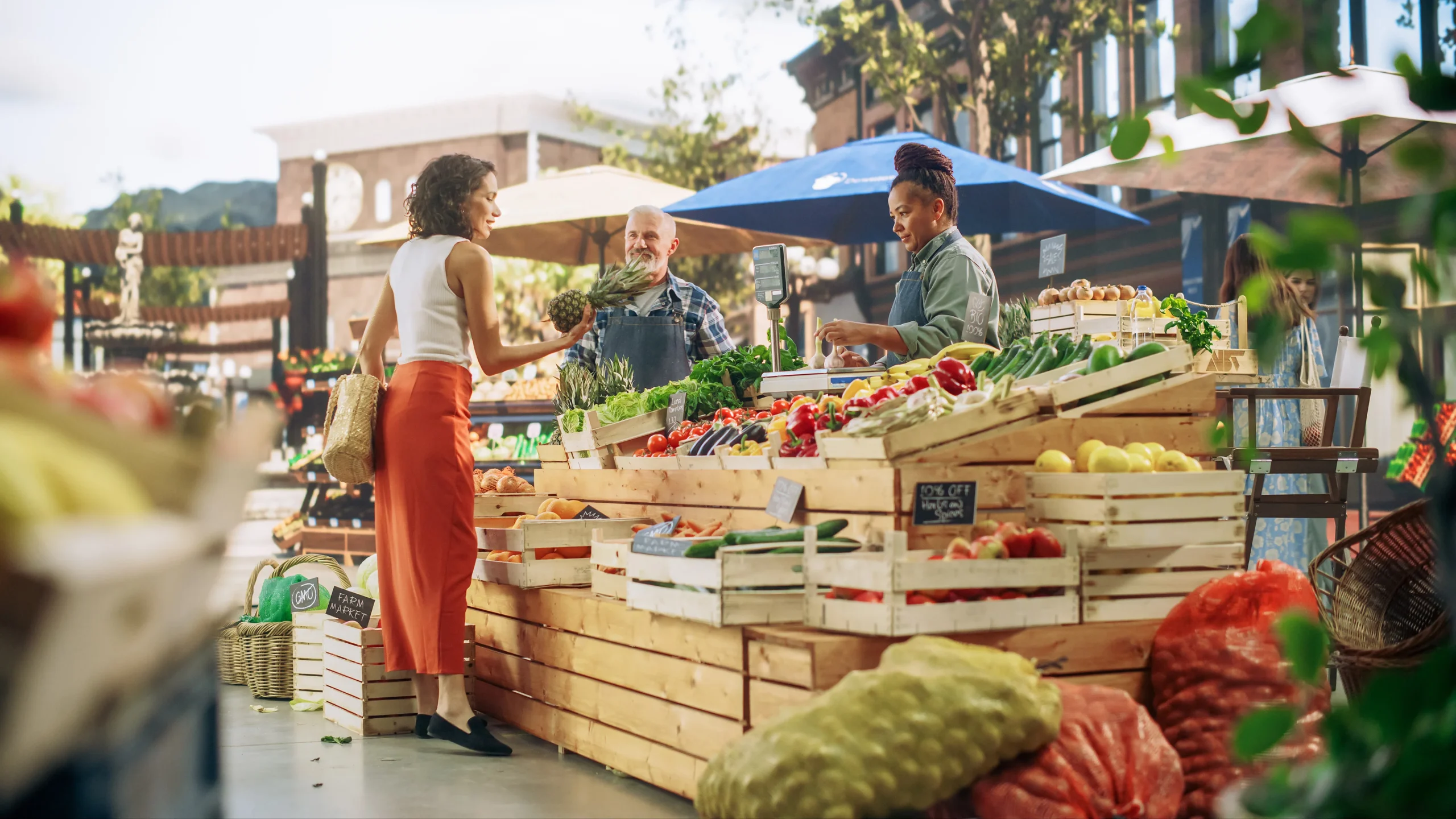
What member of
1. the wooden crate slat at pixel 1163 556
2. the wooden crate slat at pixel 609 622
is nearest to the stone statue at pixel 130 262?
the wooden crate slat at pixel 609 622

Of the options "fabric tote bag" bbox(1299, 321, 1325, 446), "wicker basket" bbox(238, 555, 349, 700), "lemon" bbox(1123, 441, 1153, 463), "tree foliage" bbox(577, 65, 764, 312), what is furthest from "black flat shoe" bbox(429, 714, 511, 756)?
"tree foliage" bbox(577, 65, 764, 312)

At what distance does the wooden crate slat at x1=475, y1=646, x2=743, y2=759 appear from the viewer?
11.7ft

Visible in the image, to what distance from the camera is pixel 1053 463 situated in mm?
3645

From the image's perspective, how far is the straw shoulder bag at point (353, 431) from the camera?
4430mm

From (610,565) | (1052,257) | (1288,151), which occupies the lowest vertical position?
(610,565)

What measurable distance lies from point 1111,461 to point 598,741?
1.92m

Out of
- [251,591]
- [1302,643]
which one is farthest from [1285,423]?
[1302,643]

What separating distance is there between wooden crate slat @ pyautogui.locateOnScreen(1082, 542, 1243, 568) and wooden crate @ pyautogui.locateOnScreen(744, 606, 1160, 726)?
0.17 metres

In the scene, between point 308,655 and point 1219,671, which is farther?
point 308,655

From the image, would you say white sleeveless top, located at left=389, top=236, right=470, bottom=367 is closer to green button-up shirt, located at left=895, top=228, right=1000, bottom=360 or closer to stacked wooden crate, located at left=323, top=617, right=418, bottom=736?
stacked wooden crate, located at left=323, top=617, right=418, bottom=736

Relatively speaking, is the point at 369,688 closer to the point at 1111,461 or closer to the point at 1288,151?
the point at 1111,461

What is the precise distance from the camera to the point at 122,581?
3.61 feet

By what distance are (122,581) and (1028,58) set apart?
46.2 feet

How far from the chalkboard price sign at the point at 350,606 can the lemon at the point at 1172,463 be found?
10.1 ft
